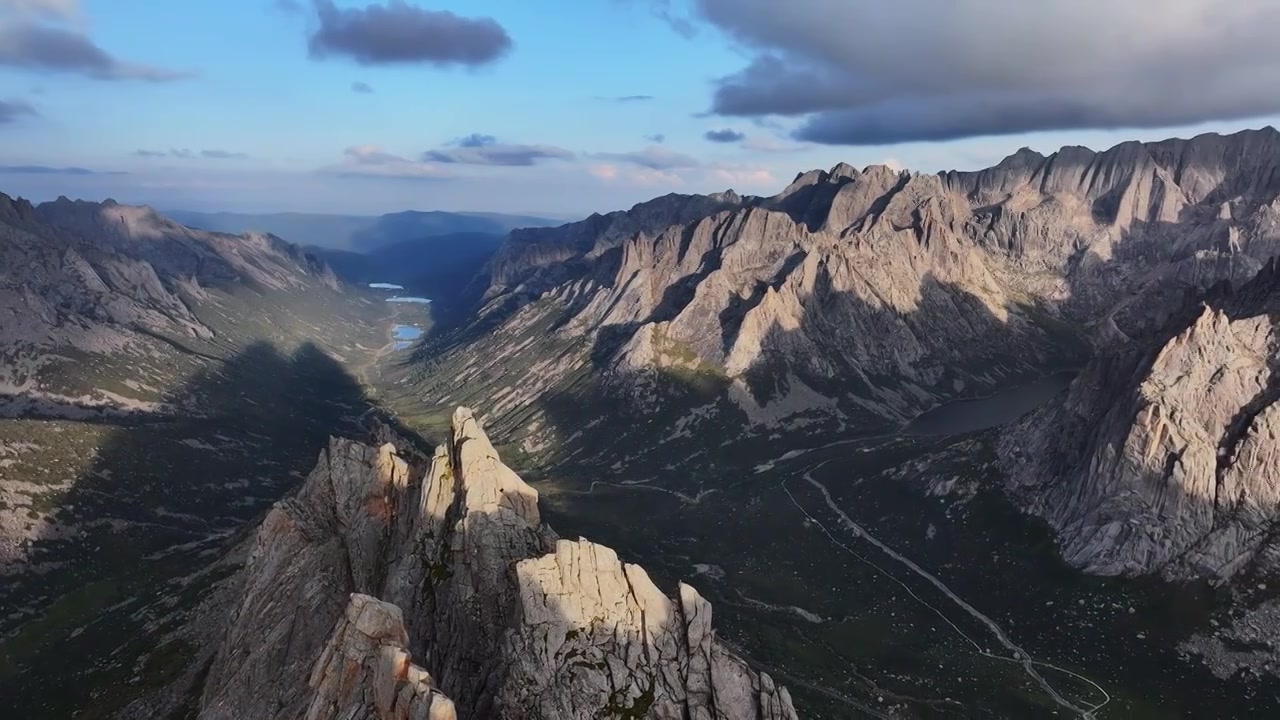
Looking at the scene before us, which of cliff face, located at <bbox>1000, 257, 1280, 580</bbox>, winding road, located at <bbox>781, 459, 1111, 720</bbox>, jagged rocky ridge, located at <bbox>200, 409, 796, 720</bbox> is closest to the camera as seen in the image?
jagged rocky ridge, located at <bbox>200, 409, 796, 720</bbox>

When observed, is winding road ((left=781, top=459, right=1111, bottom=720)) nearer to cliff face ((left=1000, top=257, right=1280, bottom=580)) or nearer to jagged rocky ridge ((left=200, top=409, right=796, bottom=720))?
cliff face ((left=1000, top=257, right=1280, bottom=580))

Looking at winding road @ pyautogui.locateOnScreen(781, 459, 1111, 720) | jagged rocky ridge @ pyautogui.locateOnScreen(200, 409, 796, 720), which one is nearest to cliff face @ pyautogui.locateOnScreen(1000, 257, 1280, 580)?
winding road @ pyautogui.locateOnScreen(781, 459, 1111, 720)

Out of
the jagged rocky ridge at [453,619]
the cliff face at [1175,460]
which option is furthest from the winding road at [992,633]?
the jagged rocky ridge at [453,619]

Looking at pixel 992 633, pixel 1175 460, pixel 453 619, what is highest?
pixel 1175 460

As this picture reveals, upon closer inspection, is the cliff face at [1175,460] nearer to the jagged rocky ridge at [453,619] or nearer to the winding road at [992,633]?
the winding road at [992,633]

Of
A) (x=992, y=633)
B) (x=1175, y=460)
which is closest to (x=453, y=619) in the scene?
(x=992, y=633)

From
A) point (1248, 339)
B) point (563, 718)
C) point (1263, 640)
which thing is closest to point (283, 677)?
point (563, 718)

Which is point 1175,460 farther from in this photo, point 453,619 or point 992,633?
point 453,619

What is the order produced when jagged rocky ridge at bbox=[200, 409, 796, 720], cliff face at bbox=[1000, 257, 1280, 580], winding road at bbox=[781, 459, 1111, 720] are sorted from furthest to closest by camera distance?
cliff face at bbox=[1000, 257, 1280, 580], winding road at bbox=[781, 459, 1111, 720], jagged rocky ridge at bbox=[200, 409, 796, 720]

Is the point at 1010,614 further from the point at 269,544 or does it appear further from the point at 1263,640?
the point at 269,544
